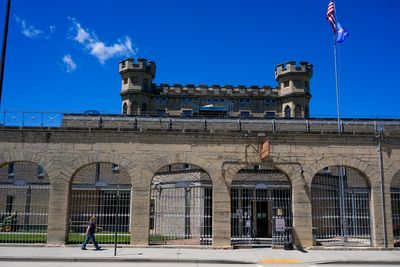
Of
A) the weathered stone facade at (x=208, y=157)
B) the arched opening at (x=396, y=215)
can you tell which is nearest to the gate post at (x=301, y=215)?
the weathered stone facade at (x=208, y=157)

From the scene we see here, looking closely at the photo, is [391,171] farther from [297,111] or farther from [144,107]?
[144,107]

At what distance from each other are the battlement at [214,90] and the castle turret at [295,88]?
176 centimetres

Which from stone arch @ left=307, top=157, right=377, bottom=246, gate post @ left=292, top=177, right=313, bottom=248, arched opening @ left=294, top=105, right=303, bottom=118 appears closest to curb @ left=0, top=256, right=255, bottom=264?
gate post @ left=292, top=177, right=313, bottom=248

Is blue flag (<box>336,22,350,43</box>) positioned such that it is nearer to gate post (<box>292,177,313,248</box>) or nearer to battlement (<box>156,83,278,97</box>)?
gate post (<box>292,177,313,248</box>)

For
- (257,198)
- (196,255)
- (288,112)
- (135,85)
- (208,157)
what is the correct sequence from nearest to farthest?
(196,255) < (208,157) < (257,198) < (135,85) < (288,112)

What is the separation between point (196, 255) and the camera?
667 inches

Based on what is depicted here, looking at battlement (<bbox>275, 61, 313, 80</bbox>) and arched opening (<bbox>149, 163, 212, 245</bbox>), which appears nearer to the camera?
arched opening (<bbox>149, 163, 212, 245</bbox>)

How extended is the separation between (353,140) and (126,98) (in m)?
37.6

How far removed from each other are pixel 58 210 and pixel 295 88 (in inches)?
1563

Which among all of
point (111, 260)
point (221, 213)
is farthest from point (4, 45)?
point (221, 213)

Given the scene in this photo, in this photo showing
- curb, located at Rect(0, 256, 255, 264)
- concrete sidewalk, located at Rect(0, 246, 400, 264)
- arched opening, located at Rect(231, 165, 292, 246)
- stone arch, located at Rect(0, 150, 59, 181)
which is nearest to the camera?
curb, located at Rect(0, 256, 255, 264)

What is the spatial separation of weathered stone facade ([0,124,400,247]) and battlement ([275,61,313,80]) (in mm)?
34179

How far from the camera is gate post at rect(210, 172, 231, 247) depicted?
63.9 feet

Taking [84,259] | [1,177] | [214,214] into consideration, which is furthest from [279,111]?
[84,259]
